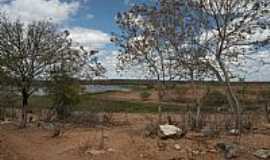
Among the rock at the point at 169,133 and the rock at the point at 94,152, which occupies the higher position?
the rock at the point at 169,133

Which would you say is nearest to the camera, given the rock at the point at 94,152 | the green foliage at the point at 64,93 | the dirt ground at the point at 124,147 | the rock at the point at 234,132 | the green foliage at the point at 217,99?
the dirt ground at the point at 124,147

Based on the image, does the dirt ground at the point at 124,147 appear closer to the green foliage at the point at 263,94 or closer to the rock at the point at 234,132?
the rock at the point at 234,132

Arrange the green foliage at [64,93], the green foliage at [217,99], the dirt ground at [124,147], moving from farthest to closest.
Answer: the green foliage at [217,99], the green foliage at [64,93], the dirt ground at [124,147]

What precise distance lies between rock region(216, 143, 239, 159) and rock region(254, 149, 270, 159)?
58cm

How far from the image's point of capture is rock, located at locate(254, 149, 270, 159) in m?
12.2

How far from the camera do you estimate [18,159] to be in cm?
1241

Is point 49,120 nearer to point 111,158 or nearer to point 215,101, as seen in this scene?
point 111,158

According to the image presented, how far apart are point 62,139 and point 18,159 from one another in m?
3.25

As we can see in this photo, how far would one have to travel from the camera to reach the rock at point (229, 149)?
12.3 meters

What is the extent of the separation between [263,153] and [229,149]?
0.96m

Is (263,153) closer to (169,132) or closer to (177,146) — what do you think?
(177,146)

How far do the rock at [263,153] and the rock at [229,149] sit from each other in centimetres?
58

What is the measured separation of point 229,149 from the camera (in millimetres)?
→ 12492

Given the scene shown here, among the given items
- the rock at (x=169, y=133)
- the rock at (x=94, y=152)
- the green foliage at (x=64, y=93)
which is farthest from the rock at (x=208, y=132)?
the green foliage at (x=64, y=93)
